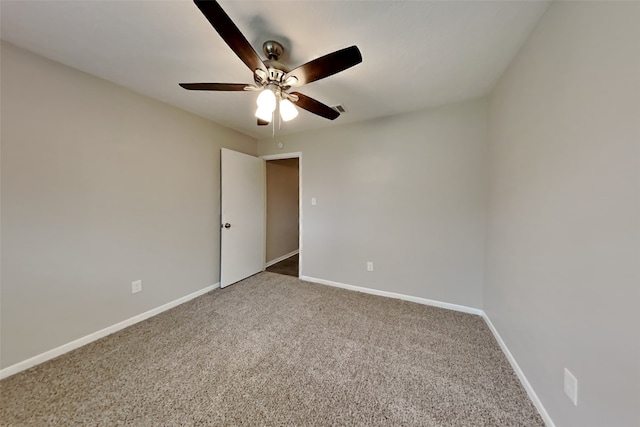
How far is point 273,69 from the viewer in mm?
1367

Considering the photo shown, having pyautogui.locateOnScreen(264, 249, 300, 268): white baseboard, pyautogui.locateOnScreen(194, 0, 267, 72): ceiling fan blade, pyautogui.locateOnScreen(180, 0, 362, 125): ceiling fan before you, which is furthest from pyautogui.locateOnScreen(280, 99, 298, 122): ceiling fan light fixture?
pyautogui.locateOnScreen(264, 249, 300, 268): white baseboard

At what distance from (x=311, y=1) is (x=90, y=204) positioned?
229cm

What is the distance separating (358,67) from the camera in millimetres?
1694

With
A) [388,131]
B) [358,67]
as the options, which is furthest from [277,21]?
[388,131]

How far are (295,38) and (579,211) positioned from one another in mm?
1798

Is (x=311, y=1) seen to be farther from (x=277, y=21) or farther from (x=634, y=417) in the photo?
(x=634, y=417)

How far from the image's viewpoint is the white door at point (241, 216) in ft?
9.68

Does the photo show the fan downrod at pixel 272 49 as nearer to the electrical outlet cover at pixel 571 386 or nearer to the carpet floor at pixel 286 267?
the electrical outlet cover at pixel 571 386

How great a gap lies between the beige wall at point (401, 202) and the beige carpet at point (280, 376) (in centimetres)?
53

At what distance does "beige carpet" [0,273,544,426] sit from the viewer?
47.7 inches

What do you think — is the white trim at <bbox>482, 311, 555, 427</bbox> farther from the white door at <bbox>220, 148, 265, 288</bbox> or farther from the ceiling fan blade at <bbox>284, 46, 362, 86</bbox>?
the white door at <bbox>220, 148, 265, 288</bbox>

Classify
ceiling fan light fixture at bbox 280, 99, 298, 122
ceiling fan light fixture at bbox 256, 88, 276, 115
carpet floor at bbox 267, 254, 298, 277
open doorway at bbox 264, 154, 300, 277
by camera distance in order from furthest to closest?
1. open doorway at bbox 264, 154, 300, 277
2. carpet floor at bbox 267, 254, 298, 277
3. ceiling fan light fixture at bbox 280, 99, 298, 122
4. ceiling fan light fixture at bbox 256, 88, 276, 115

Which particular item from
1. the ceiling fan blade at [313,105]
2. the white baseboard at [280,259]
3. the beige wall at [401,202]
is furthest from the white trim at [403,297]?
the ceiling fan blade at [313,105]

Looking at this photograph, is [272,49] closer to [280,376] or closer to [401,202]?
[401,202]
